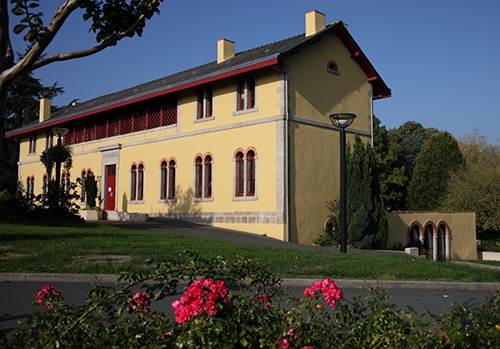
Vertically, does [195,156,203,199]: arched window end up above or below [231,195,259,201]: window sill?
above

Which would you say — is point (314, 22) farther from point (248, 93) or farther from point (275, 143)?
point (275, 143)

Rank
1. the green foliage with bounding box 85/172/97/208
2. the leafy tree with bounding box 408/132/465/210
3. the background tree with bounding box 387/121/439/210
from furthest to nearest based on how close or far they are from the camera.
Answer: the background tree with bounding box 387/121/439/210
the leafy tree with bounding box 408/132/465/210
the green foliage with bounding box 85/172/97/208

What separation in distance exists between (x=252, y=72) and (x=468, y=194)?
53.2 feet

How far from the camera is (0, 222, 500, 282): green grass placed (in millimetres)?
10883

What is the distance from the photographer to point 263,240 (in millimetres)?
18641

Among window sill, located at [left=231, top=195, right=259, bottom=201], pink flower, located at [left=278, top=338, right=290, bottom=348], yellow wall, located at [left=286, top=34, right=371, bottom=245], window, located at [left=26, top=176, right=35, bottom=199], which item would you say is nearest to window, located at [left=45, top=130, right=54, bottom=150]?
window, located at [left=26, top=176, right=35, bottom=199]

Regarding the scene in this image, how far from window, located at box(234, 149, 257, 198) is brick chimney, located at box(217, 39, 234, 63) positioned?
19.6 ft

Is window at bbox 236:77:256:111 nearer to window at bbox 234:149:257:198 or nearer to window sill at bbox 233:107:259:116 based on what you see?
window sill at bbox 233:107:259:116

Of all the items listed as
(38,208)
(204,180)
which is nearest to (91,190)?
(38,208)

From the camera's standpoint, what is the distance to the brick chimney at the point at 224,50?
25891 millimetres

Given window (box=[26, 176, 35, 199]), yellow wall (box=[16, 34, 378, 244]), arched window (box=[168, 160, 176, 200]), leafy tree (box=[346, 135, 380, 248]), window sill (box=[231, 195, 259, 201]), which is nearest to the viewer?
leafy tree (box=[346, 135, 380, 248])

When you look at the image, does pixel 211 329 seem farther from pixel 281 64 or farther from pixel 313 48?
pixel 313 48

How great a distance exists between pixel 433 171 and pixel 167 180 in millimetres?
20414

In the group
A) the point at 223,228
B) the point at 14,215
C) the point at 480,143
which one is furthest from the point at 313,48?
the point at 480,143
